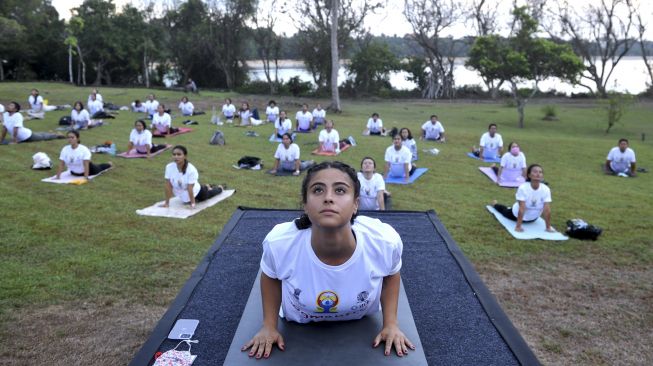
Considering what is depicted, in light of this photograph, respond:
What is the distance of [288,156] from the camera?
10.1 m

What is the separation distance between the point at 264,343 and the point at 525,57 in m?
18.5

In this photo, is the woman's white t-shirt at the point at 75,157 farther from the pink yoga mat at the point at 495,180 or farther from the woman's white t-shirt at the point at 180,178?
the pink yoga mat at the point at 495,180

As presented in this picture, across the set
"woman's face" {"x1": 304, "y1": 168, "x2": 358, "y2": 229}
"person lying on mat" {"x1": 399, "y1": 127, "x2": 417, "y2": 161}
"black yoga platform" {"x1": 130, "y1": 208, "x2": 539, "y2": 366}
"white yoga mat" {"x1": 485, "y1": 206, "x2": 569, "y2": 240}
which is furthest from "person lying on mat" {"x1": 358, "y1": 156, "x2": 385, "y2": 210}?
"woman's face" {"x1": 304, "y1": 168, "x2": 358, "y2": 229}

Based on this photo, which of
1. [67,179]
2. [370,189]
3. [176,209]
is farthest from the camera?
[67,179]

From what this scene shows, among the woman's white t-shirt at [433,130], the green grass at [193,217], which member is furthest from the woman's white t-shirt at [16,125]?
the woman's white t-shirt at [433,130]

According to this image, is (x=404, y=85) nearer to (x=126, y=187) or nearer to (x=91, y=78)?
(x=91, y=78)

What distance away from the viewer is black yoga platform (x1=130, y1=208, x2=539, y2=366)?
3021 millimetres

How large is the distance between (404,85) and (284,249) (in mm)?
31529

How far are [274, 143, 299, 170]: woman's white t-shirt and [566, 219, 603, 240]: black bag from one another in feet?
17.8

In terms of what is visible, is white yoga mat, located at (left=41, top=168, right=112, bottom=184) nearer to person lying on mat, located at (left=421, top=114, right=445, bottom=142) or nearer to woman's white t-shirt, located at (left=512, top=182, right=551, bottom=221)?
woman's white t-shirt, located at (left=512, top=182, right=551, bottom=221)

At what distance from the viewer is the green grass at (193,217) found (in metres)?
5.02

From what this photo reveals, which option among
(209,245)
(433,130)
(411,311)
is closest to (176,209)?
(209,245)

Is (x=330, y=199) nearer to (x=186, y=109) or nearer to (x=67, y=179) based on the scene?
(x=67, y=179)

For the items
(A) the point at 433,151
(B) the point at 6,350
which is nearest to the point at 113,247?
(B) the point at 6,350
